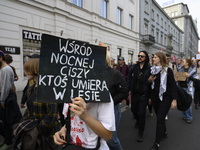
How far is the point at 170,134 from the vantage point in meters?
3.42

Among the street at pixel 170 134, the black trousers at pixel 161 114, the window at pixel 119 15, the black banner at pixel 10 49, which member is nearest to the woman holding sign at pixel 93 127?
the black trousers at pixel 161 114

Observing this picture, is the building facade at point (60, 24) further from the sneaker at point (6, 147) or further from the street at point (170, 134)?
the street at point (170, 134)

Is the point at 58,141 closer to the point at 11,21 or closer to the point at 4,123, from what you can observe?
the point at 4,123

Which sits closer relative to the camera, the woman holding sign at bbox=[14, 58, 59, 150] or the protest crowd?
the protest crowd

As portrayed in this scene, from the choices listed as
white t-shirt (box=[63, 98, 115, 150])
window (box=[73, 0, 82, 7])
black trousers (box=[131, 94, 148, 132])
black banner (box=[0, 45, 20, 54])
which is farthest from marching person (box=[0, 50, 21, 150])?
window (box=[73, 0, 82, 7])

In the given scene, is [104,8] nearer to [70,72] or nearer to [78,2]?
[78,2]

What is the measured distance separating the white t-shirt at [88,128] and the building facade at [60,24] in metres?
7.42

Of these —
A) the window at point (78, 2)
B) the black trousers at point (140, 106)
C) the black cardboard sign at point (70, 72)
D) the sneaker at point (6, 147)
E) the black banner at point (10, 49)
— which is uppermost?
the window at point (78, 2)

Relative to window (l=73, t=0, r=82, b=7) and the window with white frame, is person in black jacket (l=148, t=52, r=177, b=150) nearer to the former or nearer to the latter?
window (l=73, t=0, r=82, b=7)

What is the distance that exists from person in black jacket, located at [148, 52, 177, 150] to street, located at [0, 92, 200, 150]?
1.29 feet

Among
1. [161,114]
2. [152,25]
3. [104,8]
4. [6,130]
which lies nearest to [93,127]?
[161,114]

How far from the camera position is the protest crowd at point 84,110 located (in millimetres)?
1106

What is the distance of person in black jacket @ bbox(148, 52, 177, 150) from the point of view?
2.71m

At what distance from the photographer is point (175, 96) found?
2.72 meters
